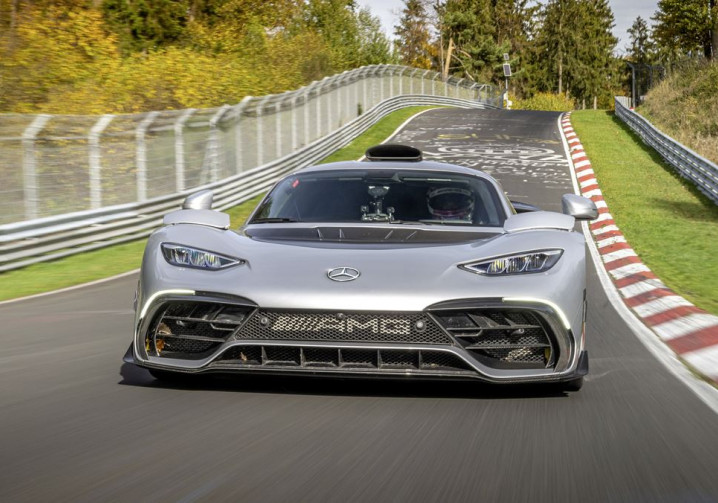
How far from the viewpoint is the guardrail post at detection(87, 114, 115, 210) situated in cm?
1579

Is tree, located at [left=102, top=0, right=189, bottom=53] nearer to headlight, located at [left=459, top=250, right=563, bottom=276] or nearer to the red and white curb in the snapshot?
the red and white curb

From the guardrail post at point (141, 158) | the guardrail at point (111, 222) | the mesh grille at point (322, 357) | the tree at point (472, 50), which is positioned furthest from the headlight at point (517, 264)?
the tree at point (472, 50)

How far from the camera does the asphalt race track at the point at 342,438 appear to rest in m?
3.83

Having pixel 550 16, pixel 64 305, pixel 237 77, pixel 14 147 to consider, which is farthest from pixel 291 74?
pixel 550 16

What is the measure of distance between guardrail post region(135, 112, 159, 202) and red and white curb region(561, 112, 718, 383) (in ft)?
24.2

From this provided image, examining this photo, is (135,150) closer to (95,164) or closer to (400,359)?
(95,164)

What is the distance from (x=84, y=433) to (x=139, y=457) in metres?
0.52

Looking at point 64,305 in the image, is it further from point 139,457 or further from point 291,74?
point 291,74

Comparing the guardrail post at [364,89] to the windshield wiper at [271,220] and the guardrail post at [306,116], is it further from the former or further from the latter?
the windshield wiper at [271,220]

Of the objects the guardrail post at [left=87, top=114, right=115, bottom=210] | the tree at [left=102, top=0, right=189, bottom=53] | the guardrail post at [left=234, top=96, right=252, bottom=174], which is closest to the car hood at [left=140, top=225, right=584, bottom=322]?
the guardrail post at [left=87, top=114, right=115, bottom=210]

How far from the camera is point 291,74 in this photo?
1578 inches

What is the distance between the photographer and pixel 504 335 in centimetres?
510

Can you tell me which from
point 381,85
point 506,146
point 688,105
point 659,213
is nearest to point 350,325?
point 659,213

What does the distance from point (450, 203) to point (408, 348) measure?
1752 millimetres
